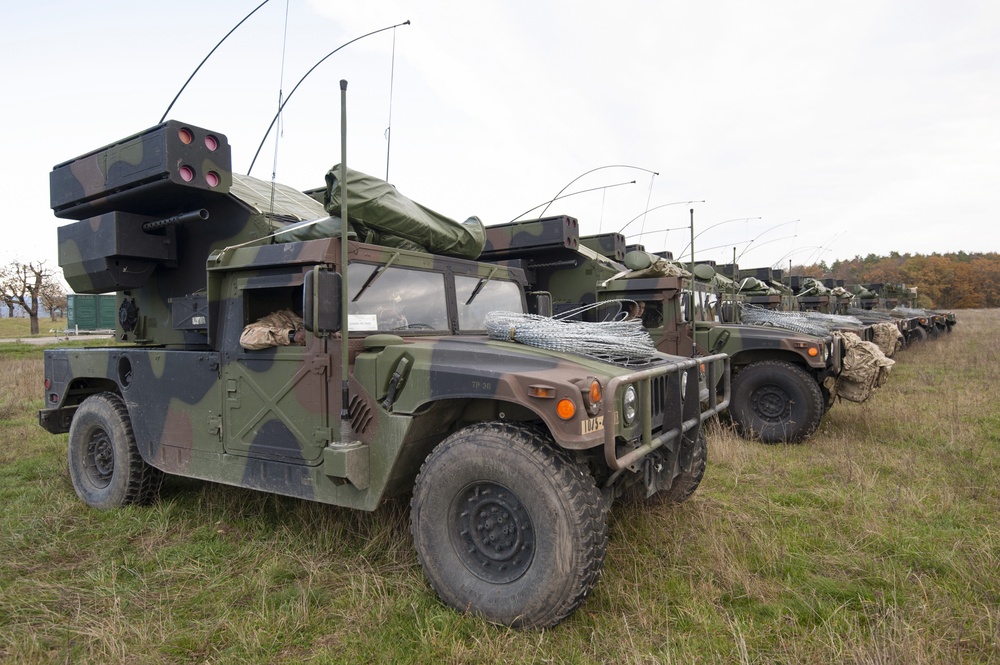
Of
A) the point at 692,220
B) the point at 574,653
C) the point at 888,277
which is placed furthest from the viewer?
the point at 888,277

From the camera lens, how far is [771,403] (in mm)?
6758

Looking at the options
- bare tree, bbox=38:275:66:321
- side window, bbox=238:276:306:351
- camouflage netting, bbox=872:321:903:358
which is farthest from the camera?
bare tree, bbox=38:275:66:321

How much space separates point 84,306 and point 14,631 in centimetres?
3524

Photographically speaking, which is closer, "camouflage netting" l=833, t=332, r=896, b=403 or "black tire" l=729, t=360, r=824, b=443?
"black tire" l=729, t=360, r=824, b=443

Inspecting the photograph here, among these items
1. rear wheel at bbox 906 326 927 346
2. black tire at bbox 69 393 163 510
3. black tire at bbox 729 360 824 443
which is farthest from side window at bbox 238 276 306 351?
rear wheel at bbox 906 326 927 346

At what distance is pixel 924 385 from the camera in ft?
33.1

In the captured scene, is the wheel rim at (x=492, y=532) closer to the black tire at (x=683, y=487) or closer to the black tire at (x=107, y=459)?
the black tire at (x=683, y=487)

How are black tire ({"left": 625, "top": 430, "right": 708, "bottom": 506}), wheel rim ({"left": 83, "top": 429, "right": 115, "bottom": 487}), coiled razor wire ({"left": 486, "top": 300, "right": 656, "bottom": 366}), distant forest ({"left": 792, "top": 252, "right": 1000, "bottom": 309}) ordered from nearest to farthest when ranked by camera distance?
coiled razor wire ({"left": 486, "top": 300, "right": 656, "bottom": 366}), black tire ({"left": 625, "top": 430, "right": 708, "bottom": 506}), wheel rim ({"left": 83, "top": 429, "right": 115, "bottom": 487}), distant forest ({"left": 792, "top": 252, "right": 1000, "bottom": 309})

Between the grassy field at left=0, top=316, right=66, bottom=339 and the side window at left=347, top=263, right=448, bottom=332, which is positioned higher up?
the side window at left=347, top=263, right=448, bottom=332

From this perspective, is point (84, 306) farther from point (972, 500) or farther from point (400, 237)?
point (972, 500)

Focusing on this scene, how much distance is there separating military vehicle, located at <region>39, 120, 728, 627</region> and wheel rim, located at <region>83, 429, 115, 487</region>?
0.05ft

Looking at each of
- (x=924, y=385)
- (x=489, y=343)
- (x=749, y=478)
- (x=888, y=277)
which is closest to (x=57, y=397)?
(x=489, y=343)

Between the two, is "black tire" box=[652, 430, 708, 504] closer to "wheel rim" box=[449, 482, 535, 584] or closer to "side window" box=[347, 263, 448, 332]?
"wheel rim" box=[449, 482, 535, 584]

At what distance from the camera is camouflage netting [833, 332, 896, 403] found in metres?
6.73
